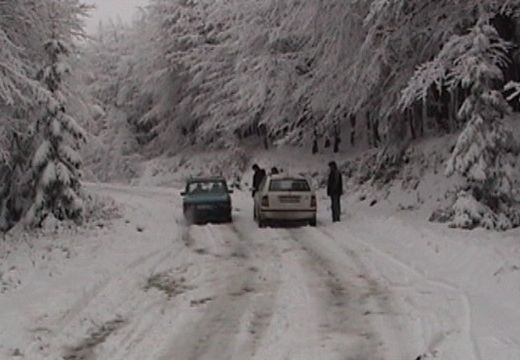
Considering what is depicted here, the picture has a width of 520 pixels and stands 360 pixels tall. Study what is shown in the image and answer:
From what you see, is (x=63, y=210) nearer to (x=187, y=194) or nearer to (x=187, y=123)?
(x=187, y=194)

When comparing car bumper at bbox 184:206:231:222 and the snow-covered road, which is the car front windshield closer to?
car bumper at bbox 184:206:231:222

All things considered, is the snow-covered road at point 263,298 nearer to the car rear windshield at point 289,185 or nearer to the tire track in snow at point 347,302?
the tire track in snow at point 347,302

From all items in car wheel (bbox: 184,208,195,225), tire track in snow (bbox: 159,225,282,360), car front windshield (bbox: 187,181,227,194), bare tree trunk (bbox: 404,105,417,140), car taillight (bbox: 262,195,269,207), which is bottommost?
tire track in snow (bbox: 159,225,282,360)

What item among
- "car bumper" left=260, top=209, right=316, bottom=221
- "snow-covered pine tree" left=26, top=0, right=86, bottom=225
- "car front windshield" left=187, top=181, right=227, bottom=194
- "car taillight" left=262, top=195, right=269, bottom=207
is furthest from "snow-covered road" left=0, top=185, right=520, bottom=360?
"car front windshield" left=187, top=181, right=227, bottom=194

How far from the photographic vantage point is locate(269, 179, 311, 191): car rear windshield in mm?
22797

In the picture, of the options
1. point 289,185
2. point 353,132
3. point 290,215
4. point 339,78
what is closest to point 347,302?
point 290,215

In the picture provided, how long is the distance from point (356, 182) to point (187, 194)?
29.5 ft

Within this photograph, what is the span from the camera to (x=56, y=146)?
70.3ft

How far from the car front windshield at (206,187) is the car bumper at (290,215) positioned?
3393 mm

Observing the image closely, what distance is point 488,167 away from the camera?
17922mm

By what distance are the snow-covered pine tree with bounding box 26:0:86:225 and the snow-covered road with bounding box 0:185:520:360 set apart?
2.59 m

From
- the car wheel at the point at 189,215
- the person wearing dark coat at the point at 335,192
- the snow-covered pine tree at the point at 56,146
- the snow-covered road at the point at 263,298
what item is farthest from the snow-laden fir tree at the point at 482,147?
the snow-covered pine tree at the point at 56,146

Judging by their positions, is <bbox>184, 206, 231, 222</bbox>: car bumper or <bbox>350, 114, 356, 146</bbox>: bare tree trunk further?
<bbox>350, 114, 356, 146</bbox>: bare tree trunk

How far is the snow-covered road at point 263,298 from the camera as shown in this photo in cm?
877
